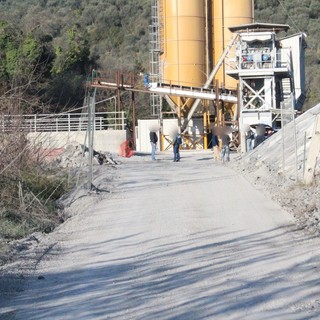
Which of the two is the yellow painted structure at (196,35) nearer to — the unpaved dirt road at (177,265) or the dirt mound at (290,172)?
the dirt mound at (290,172)

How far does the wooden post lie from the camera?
60.4 ft

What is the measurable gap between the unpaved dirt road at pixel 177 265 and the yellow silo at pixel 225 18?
123 ft

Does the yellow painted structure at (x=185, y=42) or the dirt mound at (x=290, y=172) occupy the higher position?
the yellow painted structure at (x=185, y=42)

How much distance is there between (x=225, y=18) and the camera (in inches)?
2188

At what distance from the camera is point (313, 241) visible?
12.8 metres

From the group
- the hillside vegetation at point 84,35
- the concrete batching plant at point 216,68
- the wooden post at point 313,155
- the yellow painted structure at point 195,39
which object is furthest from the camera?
the hillside vegetation at point 84,35

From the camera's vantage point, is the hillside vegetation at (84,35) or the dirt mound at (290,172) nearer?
the dirt mound at (290,172)

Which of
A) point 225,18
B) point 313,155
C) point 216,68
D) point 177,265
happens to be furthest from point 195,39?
point 177,265

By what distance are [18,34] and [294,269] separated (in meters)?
49.0

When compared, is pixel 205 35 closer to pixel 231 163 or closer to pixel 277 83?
pixel 277 83

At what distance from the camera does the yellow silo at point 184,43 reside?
178 ft

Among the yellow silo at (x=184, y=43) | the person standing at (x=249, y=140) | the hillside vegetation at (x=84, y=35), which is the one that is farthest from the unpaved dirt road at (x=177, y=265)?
the yellow silo at (x=184, y=43)

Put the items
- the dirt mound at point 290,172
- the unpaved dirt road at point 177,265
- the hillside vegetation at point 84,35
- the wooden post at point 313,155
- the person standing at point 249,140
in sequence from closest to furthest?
the unpaved dirt road at point 177,265, the dirt mound at point 290,172, the wooden post at point 313,155, the person standing at point 249,140, the hillside vegetation at point 84,35

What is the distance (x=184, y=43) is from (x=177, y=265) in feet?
145
